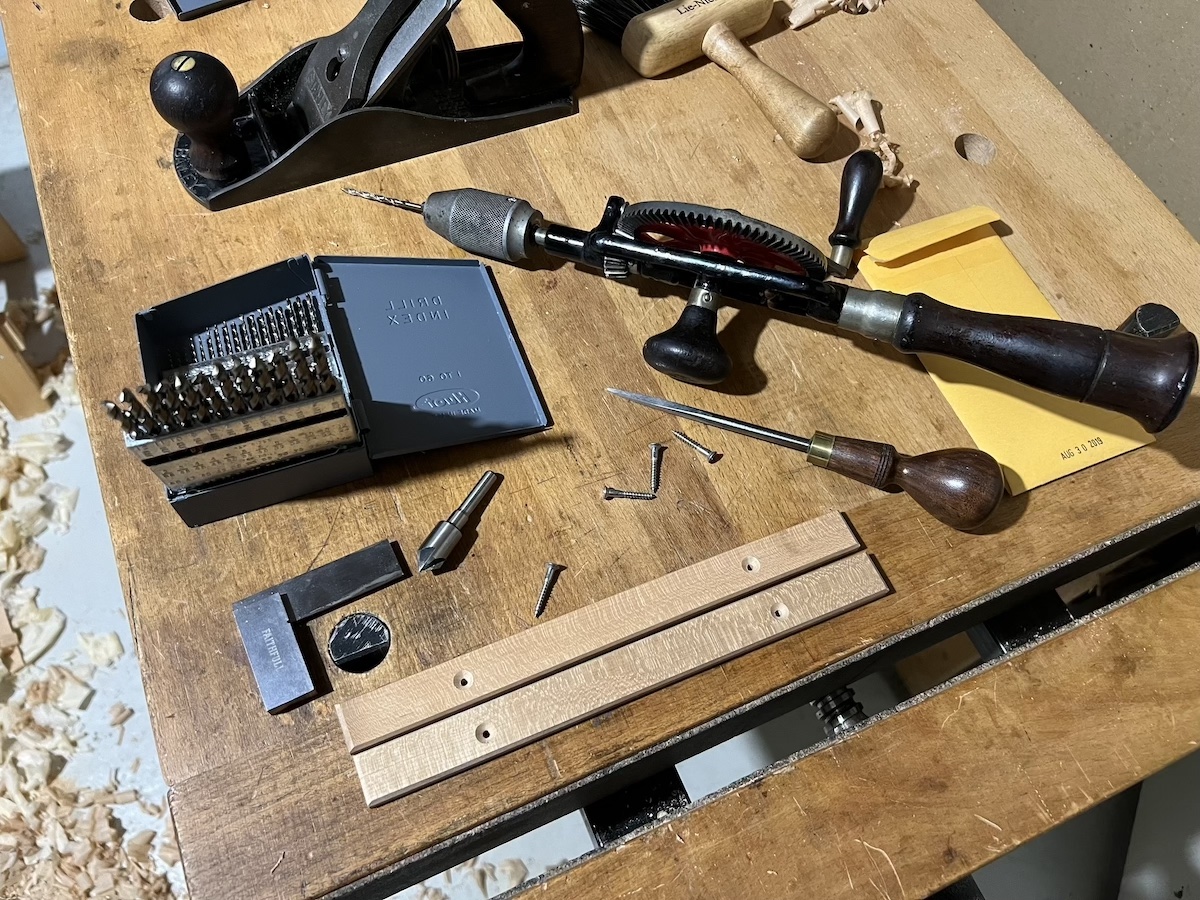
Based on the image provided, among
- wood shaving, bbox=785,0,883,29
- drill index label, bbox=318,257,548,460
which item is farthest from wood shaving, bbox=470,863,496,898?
wood shaving, bbox=785,0,883,29

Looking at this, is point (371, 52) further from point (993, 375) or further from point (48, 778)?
point (48, 778)

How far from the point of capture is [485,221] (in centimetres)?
105

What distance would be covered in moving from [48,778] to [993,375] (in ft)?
5.13

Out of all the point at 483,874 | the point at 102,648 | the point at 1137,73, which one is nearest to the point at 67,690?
the point at 102,648

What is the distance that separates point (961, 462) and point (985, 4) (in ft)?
4.64

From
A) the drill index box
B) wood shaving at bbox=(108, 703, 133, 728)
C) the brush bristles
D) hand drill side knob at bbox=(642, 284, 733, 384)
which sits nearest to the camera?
the drill index box

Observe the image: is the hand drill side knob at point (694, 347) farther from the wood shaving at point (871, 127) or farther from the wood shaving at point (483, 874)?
the wood shaving at point (483, 874)

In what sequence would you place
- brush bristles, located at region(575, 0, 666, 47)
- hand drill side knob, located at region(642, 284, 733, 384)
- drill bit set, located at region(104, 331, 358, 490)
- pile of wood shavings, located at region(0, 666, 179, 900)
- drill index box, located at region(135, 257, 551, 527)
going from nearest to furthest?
1. drill bit set, located at region(104, 331, 358, 490)
2. drill index box, located at region(135, 257, 551, 527)
3. hand drill side knob, located at region(642, 284, 733, 384)
4. brush bristles, located at region(575, 0, 666, 47)
5. pile of wood shavings, located at region(0, 666, 179, 900)

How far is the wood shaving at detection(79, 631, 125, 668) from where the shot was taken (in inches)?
62.9

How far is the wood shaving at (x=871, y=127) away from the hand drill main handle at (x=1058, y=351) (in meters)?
0.28

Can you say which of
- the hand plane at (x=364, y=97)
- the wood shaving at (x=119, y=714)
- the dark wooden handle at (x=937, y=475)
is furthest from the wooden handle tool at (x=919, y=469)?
the wood shaving at (x=119, y=714)

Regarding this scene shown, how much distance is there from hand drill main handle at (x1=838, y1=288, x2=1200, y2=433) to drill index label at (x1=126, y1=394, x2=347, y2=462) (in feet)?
1.86

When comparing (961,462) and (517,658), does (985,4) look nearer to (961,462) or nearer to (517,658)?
(961,462)

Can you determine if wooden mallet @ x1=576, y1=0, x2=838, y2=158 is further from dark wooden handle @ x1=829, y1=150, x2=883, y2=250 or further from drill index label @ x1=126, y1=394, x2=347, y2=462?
drill index label @ x1=126, y1=394, x2=347, y2=462
